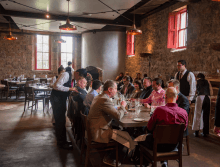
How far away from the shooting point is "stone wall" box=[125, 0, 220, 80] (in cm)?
580

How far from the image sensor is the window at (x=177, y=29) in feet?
23.9

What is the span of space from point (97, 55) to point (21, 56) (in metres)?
5.42

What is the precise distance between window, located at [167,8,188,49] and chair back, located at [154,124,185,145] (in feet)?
18.5

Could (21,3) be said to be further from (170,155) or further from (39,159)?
(170,155)

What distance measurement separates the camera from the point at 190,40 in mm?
6734

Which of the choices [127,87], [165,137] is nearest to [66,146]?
[165,137]

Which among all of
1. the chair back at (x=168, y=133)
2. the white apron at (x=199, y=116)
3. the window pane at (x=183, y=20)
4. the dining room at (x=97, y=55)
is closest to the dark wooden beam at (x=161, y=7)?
the dining room at (x=97, y=55)

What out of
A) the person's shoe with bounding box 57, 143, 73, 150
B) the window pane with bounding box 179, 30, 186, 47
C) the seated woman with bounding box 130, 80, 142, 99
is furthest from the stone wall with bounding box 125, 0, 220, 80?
the person's shoe with bounding box 57, 143, 73, 150

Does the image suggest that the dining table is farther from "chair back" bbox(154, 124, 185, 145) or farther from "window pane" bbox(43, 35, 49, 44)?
"window pane" bbox(43, 35, 49, 44)

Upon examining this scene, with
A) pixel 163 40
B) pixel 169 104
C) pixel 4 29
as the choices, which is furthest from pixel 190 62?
pixel 4 29

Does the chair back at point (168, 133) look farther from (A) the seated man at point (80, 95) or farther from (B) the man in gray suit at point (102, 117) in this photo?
(A) the seated man at point (80, 95)

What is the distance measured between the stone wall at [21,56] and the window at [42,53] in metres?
0.30

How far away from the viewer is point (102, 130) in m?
2.75

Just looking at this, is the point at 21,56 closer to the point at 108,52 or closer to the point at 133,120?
the point at 108,52
